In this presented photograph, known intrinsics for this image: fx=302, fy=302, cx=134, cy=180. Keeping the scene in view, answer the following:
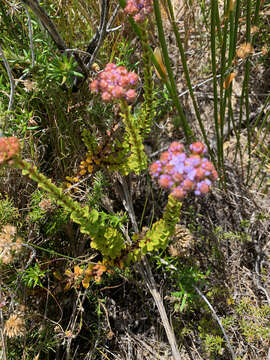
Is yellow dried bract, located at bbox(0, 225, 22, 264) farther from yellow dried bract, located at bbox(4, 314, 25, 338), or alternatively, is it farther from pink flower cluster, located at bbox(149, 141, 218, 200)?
pink flower cluster, located at bbox(149, 141, 218, 200)

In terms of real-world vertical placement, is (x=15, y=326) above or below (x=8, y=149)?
below

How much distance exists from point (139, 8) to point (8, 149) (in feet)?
2.34

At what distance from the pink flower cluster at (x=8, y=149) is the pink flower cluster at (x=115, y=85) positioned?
1.20 feet

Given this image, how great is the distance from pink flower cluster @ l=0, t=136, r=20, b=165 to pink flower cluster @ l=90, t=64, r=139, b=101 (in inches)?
14.4

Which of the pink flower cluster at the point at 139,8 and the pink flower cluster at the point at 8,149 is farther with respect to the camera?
the pink flower cluster at the point at 139,8

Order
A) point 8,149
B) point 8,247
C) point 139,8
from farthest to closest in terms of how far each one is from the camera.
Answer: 1. point 8,247
2. point 139,8
3. point 8,149

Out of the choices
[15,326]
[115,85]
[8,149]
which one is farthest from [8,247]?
[115,85]

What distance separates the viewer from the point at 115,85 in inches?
45.5

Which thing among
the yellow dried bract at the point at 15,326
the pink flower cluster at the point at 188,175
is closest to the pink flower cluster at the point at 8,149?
the pink flower cluster at the point at 188,175

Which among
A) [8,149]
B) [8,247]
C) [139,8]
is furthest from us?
[8,247]

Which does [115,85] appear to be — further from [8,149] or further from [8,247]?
[8,247]

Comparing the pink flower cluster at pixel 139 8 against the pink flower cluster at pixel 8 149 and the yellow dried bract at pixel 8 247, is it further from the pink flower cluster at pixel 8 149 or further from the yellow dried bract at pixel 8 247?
the yellow dried bract at pixel 8 247

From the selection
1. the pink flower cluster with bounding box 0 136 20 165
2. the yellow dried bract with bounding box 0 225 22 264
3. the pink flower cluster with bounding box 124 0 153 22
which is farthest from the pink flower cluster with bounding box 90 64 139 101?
the yellow dried bract with bounding box 0 225 22 264

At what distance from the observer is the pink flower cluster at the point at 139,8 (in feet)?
3.70
